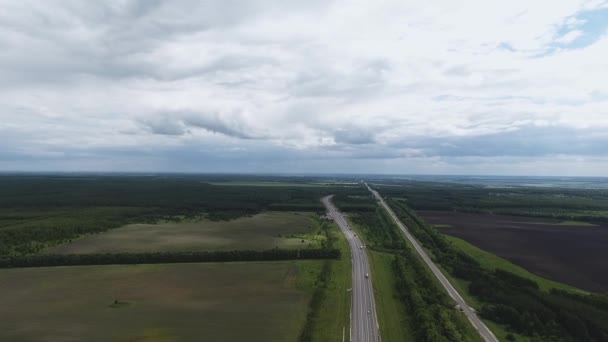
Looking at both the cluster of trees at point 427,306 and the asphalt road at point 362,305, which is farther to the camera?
the asphalt road at point 362,305

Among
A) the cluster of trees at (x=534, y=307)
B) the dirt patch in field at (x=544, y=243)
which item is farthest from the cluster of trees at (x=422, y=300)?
the dirt patch in field at (x=544, y=243)

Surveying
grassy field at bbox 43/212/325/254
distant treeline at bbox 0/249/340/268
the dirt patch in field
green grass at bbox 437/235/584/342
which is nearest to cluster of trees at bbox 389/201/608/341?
green grass at bbox 437/235/584/342

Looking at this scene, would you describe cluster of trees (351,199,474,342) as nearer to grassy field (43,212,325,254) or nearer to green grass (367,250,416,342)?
green grass (367,250,416,342)

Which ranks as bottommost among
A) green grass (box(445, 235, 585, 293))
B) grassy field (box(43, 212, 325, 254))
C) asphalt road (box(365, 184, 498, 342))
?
asphalt road (box(365, 184, 498, 342))

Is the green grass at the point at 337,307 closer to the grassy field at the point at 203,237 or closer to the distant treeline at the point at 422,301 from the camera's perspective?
the distant treeline at the point at 422,301

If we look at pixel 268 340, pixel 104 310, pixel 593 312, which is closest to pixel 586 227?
pixel 593 312

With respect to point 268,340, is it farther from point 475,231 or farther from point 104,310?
point 475,231
